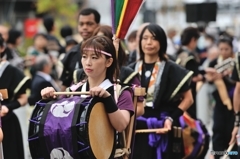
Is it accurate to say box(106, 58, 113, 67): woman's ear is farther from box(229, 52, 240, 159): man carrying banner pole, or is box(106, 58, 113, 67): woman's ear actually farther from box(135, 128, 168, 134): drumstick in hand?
box(229, 52, 240, 159): man carrying banner pole

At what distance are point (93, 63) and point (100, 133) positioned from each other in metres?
0.58

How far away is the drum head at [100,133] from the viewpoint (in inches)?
214

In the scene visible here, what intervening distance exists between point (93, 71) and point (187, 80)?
2.26m

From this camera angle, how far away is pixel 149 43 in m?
7.65

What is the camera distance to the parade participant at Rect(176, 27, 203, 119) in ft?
33.7

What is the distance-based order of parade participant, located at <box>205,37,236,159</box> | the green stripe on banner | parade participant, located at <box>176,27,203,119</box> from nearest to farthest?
the green stripe on banner
parade participant, located at <box>205,37,236,159</box>
parade participant, located at <box>176,27,203,119</box>

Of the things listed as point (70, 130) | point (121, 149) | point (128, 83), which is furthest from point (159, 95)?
point (70, 130)

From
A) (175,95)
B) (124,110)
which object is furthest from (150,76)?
(124,110)

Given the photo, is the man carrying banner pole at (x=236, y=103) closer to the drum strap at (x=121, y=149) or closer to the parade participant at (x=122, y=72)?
the parade participant at (x=122, y=72)

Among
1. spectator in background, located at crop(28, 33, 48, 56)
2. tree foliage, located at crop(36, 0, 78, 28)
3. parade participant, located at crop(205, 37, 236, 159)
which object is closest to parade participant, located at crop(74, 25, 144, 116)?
parade participant, located at crop(205, 37, 236, 159)

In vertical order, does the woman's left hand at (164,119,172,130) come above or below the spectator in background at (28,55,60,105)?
below

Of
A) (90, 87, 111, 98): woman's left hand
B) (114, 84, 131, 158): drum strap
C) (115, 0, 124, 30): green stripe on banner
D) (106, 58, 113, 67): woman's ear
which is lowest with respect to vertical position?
(114, 84, 131, 158): drum strap

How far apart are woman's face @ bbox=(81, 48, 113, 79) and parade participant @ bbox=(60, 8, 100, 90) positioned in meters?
2.39

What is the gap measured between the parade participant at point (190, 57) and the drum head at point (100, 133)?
3883 mm
